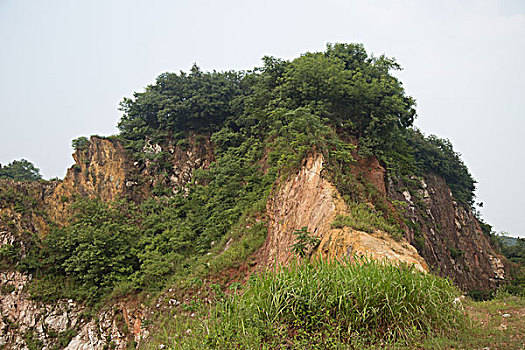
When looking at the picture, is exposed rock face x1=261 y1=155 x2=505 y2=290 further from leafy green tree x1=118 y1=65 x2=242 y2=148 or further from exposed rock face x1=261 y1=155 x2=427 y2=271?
leafy green tree x1=118 y1=65 x2=242 y2=148

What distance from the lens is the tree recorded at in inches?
960

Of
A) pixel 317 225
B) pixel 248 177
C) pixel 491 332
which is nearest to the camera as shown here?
pixel 491 332

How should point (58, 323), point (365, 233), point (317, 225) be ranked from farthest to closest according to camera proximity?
1. point (58, 323)
2. point (317, 225)
3. point (365, 233)

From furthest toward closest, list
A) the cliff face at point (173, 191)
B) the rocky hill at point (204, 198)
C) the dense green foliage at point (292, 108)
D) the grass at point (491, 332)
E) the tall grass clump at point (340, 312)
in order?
the dense green foliage at point (292, 108), the rocky hill at point (204, 198), the cliff face at point (173, 191), the tall grass clump at point (340, 312), the grass at point (491, 332)

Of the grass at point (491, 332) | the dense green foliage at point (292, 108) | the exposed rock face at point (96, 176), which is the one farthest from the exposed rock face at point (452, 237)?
the exposed rock face at point (96, 176)

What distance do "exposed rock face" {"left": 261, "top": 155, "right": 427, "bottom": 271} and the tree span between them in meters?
22.8

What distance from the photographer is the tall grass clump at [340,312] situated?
4.24 meters

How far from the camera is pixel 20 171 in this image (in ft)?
82.4

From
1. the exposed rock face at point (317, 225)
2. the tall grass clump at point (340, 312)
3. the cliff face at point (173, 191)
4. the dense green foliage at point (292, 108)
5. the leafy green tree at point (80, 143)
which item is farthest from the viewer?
the leafy green tree at point (80, 143)

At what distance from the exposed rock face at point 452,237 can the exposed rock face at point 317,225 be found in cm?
1171

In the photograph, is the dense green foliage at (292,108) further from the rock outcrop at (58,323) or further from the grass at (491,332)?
the rock outcrop at (58,323)

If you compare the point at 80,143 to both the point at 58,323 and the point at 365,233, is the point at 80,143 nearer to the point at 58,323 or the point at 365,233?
the point at 58,323

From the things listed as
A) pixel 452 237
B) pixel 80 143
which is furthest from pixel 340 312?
pixel 452 237

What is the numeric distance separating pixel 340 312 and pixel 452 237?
24.7 metres
